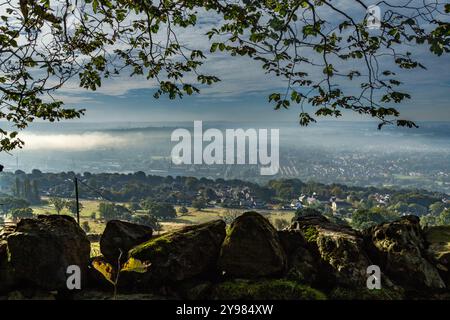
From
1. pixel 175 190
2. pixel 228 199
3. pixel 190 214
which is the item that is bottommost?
pixel 190 214

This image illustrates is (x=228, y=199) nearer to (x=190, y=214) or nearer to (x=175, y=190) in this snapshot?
(x=190, y=214)

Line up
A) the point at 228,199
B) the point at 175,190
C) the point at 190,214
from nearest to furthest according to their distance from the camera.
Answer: the point at 190,214 < the point at 228,199 < the point at 175,190

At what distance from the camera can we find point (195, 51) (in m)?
8.12

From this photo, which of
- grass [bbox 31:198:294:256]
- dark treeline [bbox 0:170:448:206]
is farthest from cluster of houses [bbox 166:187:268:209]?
grass [bbox 31:198:294:256]

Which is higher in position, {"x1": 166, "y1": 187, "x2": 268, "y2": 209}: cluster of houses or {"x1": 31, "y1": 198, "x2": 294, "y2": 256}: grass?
{"x1": 166, "y1": 187, "x2": 268, "y2": 209}: cluster of houses

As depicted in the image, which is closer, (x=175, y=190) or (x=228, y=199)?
(x=228, y=199)

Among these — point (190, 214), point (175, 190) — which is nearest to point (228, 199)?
point (190, 214)

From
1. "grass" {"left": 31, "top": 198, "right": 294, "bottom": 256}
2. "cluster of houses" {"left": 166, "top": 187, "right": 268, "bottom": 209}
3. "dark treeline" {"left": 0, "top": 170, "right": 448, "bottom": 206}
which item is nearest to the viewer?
"grass" {"left": 31, "top": 198, "right": 294, "bottom": 256}

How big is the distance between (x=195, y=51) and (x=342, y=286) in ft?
20.1

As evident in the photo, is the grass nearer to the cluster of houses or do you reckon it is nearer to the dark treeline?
the cluster of houses
